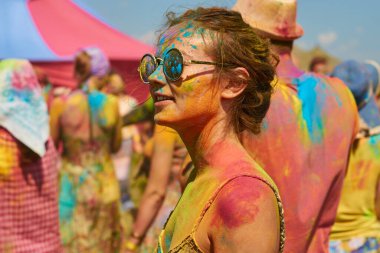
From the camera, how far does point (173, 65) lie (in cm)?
186

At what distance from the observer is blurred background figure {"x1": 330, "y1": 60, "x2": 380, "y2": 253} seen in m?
4.02

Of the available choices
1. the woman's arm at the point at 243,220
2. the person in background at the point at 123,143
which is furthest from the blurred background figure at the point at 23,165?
the woman's arm at the point at 243,220

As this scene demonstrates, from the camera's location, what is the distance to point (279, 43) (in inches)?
115

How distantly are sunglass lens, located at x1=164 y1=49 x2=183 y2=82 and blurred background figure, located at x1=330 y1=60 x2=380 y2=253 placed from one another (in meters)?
2.42

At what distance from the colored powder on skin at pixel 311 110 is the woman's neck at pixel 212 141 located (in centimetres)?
96

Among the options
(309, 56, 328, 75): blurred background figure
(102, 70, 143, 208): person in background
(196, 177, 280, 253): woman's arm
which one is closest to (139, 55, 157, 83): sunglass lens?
(196, 177, 280, 253): woman's arm

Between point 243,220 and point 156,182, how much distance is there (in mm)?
2769

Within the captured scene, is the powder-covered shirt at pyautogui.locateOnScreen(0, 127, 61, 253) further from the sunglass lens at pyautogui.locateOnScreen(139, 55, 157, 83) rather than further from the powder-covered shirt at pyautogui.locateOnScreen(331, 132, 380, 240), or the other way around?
the sunglass lens at pyautogui.locateOnScreen(139, 55, 157, 83)

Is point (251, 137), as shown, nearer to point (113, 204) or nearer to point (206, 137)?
point (206, 137)

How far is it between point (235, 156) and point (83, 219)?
153 inches

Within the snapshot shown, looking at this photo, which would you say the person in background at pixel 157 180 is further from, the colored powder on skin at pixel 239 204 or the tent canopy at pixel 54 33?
the tent canopy at pixel 54 33

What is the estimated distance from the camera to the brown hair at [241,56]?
185 centimetres

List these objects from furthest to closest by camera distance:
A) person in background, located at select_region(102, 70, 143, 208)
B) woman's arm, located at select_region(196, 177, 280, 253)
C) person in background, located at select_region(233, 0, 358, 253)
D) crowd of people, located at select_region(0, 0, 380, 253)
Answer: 1. person in background, located at select_region(102, 70, 143, 208)
2. person in background, located at select_region(233, 0, 358, 253)
3. crowd of people, located at select_region(0, 0, 380, 253)
4. woman's arm, located at select_region(196, 177, 280, 253)

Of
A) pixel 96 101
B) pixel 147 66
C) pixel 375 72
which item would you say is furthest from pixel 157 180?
pixel 147 66
